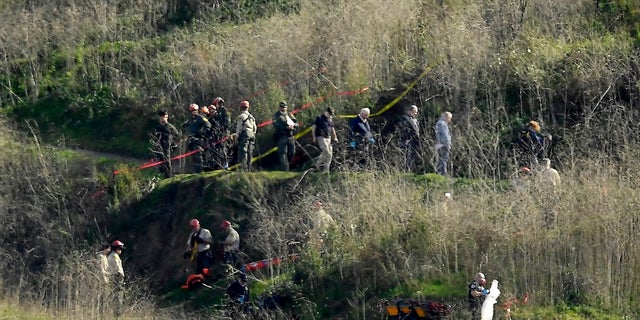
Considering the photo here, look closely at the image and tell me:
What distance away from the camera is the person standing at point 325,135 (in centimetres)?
2995

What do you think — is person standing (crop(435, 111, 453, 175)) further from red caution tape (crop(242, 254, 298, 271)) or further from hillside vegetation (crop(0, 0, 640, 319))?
red caution tape (crop(242, 254, 298, 271))

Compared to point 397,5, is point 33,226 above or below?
below

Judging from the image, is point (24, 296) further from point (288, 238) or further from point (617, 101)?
point (617, 101)

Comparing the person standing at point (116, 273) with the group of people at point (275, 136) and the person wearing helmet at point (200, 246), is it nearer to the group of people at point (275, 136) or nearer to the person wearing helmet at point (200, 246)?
the person wearing helmet at point (200, 246)

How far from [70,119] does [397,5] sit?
325 inches

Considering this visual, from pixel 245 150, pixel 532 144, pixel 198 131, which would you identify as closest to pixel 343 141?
pixel 245 150

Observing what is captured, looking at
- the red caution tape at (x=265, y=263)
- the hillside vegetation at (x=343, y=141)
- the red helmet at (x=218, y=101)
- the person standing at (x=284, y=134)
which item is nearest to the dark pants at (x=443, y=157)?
the hillside vegetation at (x=343, y=141)

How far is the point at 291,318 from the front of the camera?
27.5 metres

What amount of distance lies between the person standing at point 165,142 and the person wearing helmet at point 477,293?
9.04m

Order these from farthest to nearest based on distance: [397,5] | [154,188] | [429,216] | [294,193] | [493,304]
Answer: [397,5], [154,188], [294,193], [429,216], [493,304]

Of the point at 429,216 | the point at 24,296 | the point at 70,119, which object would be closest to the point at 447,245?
the point at 429,216

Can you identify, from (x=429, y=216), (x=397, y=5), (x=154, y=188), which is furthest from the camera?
(x=397, y=5)

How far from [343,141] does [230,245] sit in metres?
3.66

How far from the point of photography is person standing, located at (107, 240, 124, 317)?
28.8 meters
